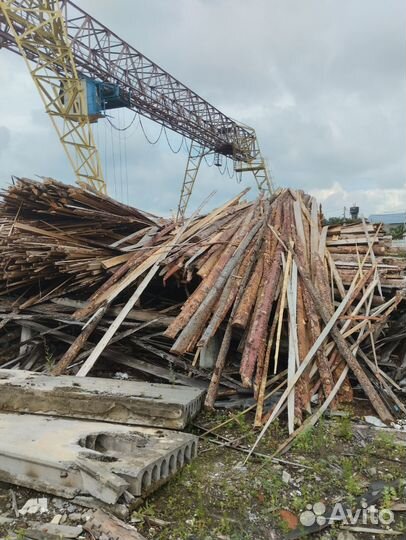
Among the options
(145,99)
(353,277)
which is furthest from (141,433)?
(145,99)

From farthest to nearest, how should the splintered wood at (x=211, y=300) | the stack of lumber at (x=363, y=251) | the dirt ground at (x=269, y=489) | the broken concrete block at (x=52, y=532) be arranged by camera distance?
the stack of lumber at (x=363, y=251) → the splintered wood at (x=211, y=300) → the dirt ground at (x=269, y=489) → the broken concrete block at (x=52, y=532)

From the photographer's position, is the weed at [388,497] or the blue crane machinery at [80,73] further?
the blue crane machinery at [80,73]

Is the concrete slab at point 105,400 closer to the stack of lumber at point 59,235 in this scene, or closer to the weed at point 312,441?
the weed at point 312,441

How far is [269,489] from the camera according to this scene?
255 centimetres

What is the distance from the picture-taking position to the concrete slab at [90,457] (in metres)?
2.29

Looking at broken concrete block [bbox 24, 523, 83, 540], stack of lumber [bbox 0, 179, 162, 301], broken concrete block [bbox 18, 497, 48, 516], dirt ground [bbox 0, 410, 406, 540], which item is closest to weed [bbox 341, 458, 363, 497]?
dirt ground [bbox 0, 410, 406, 540]

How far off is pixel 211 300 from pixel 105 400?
130cm

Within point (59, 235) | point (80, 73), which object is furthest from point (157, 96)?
point (59, 235)

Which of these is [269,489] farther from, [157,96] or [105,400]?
[157,96]

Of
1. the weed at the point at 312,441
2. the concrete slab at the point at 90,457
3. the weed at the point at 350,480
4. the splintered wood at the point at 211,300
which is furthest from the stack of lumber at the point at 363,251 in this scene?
the concrete slab at the point at 90,457

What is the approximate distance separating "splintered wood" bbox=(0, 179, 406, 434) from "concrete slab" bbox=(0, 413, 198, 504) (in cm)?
77

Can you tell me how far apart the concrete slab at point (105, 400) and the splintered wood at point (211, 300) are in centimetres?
34

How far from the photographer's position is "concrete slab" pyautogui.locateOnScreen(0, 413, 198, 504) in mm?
2295

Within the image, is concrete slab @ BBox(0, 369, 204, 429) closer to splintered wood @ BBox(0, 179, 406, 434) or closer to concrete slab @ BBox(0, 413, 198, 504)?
concrete slab @ BBox(0, 413, 198, 504)
